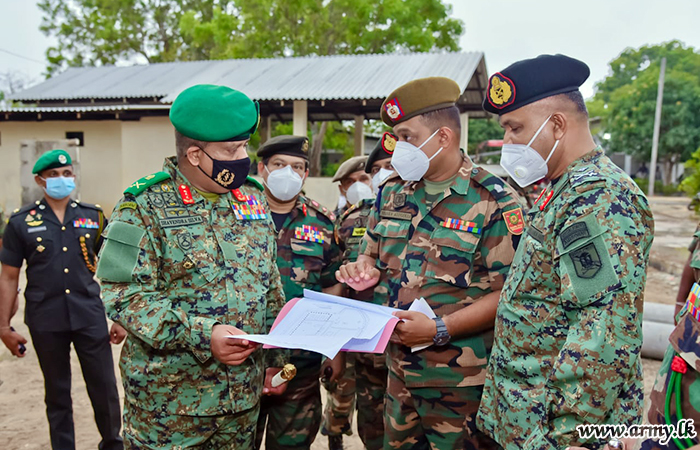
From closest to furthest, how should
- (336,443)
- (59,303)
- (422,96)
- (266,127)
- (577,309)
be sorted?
(577,309) → (422,96) → (59,303) → (336,443) → (266,127)

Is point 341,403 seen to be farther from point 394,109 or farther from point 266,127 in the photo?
point 266,127

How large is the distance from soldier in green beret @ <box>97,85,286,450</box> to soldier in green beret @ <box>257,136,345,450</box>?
2.38 feet

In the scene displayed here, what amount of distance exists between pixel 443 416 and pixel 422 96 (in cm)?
151

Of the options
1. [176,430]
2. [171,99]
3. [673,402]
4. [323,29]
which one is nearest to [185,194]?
[176,430]

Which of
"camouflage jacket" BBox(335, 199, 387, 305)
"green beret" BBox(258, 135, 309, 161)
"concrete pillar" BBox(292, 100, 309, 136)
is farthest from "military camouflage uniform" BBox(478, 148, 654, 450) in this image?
"concrete pillar" BBox(292, 100, 309, 136)

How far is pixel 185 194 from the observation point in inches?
82.3

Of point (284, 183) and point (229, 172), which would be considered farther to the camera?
point (284, 183)

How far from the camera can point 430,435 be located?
2348mm

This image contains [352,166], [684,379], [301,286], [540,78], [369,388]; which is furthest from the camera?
[352,166]

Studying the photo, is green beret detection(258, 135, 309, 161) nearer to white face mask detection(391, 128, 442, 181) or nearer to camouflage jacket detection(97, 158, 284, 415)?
white face mask detection(391, 128, 442, 181)

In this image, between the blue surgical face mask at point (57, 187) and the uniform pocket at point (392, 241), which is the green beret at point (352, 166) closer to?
the uniform pocket at point (392, 241)

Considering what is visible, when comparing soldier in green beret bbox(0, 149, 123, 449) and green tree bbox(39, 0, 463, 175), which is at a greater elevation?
green tree bbox(39, 0, 463, 175)

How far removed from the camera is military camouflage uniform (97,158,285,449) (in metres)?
1.90

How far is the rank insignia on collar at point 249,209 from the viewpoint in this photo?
87.9 inches
